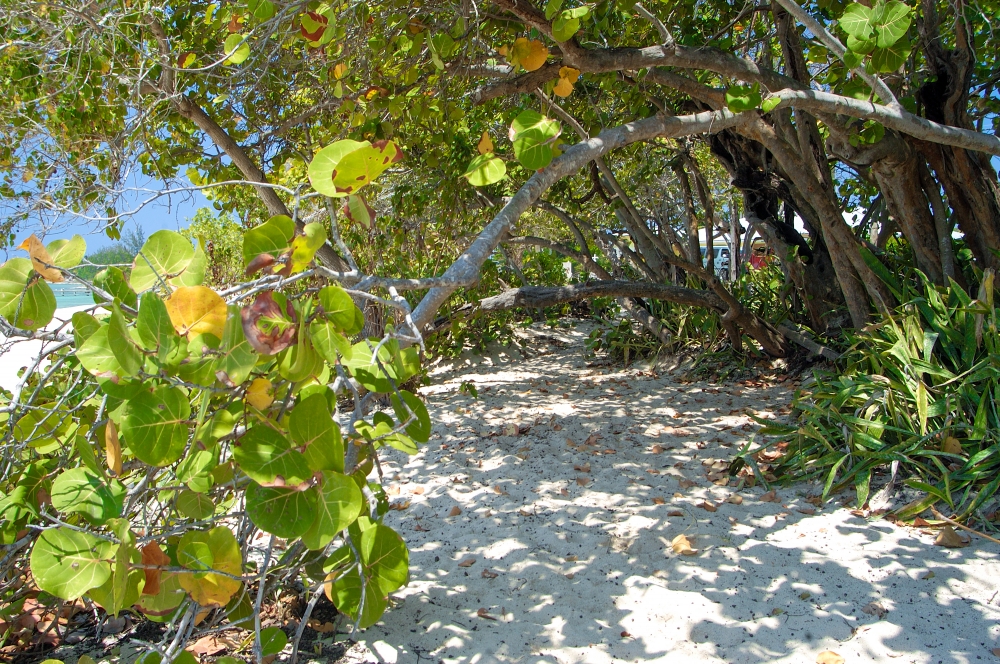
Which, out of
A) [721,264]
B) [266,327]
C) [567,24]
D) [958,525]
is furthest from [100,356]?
[721,264]

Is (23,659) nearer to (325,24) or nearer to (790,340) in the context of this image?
(325,24)

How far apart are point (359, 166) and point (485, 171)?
590mm

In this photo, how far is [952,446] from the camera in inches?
132

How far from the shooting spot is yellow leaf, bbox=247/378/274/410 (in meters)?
1.50

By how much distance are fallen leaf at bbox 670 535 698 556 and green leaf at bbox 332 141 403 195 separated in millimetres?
2410

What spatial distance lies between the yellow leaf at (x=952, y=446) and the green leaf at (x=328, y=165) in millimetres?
3447

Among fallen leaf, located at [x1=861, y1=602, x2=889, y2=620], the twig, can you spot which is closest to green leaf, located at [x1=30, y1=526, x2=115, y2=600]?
fallen leaf, located at [x1=861, y1=602, x2=889, y2=620]

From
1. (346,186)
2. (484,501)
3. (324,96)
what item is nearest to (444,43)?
(324,96)

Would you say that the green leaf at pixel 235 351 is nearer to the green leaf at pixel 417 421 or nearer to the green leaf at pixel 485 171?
the green leaf at pixel 417 421

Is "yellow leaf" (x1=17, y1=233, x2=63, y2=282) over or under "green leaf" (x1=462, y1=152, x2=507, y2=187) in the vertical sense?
under

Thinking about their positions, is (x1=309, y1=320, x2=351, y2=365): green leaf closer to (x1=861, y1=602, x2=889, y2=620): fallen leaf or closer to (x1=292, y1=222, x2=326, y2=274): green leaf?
(x1=292, y1=222, x2=326, y2=274): green leaf

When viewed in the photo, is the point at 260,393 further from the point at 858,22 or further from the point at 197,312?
the point at 858,22

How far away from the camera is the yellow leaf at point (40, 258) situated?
143 cm

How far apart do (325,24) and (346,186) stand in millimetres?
1503
